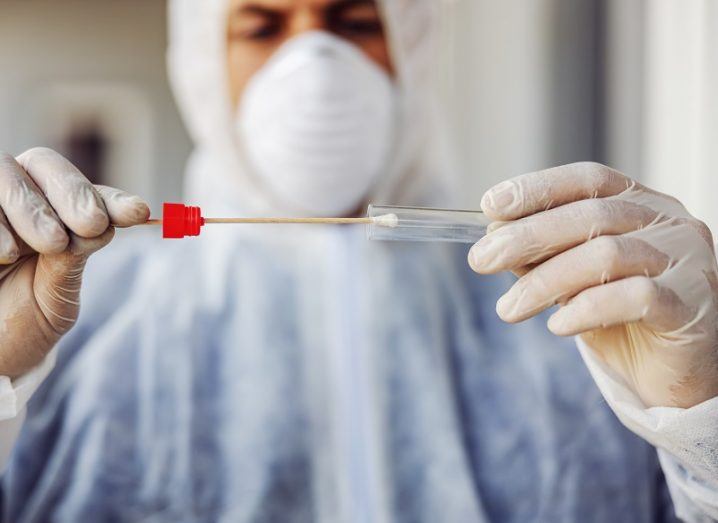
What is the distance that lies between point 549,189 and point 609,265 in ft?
0.38

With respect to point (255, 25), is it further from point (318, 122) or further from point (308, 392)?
point (308, 392)

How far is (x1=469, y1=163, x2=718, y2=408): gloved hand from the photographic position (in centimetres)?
79

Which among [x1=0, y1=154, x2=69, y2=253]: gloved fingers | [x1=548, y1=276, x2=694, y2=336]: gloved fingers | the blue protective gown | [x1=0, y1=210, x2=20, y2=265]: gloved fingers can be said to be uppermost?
[x1=0, y1=154, x2=69, y2=253]: gloved fingers

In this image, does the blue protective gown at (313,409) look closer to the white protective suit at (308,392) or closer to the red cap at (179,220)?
the white protective suit at (308,392)

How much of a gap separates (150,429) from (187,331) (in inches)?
7.8

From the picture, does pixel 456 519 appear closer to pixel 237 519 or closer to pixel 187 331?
pixel 237 519

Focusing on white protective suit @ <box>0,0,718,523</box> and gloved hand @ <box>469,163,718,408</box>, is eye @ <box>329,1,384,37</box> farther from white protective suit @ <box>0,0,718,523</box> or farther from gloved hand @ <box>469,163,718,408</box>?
gloved hand @ <box>469,163,718,408</box>

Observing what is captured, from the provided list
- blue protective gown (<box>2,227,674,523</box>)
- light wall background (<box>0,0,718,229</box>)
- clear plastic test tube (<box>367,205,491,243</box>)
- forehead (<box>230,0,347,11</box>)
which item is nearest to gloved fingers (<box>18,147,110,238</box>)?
clear plastic test tube (<box>367,205,491,243</box>)

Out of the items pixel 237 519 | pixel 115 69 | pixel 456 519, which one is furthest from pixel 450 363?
pixel 115 69

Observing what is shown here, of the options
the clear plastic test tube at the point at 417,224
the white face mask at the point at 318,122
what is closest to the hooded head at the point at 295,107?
the white face mask at the point at 318,122

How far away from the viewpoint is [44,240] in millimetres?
766

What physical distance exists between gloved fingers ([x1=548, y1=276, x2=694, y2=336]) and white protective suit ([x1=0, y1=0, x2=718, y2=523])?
50cm

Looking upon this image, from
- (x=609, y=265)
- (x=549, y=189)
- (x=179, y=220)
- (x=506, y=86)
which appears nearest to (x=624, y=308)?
(x=609, y=265)

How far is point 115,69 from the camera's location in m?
3.04
